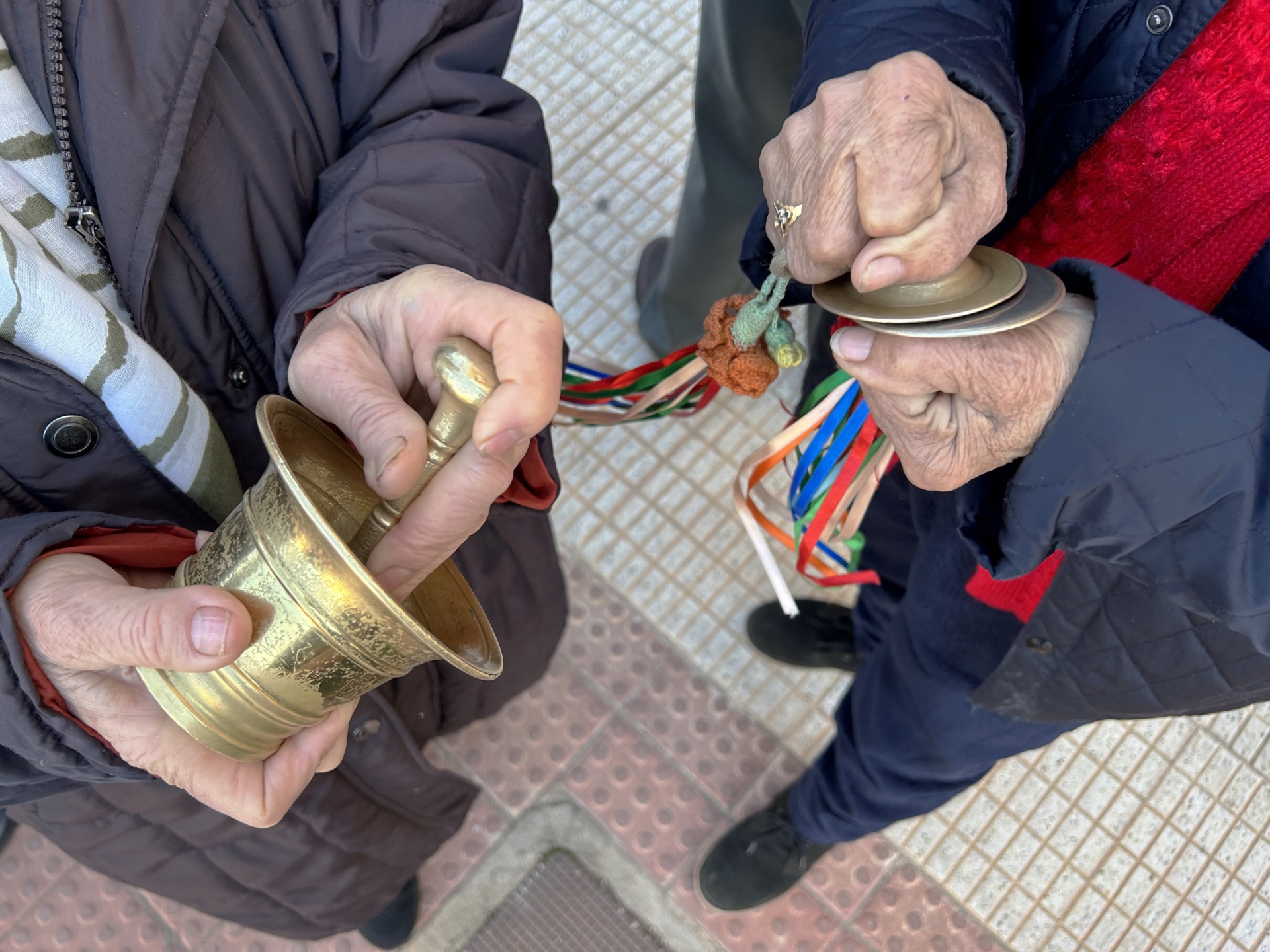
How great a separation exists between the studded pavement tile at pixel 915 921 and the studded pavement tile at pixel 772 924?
8 centimetres

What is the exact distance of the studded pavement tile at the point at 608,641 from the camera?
1.94 m

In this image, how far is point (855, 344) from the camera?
0.77 meters

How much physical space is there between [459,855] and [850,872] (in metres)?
0.82

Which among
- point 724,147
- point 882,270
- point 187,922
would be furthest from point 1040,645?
point 187,922

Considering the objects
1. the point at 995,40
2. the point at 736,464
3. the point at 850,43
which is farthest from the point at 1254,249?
the point at 736,464

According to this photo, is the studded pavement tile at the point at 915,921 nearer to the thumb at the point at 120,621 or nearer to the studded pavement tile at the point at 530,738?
the studded pavement tile at the point at 530,738

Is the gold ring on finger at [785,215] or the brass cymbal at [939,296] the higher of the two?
the gold ring on finger at [785,215]

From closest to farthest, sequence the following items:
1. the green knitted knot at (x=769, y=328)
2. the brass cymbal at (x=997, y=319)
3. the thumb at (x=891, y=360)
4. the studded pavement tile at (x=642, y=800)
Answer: the brass cymbal at (x=997, y=319) → the thumb at (x=891, y=360) → the green knitted knot at (x=769, y=328) → the studded pavement tile at (x=642, y=800)

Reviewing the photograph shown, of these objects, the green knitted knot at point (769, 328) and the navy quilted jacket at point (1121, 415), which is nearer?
the navy quilted jacket at point (1121, 415)

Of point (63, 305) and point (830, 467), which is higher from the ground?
point (63, 305)

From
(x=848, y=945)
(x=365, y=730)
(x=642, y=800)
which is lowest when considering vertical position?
(x=848, y=945)

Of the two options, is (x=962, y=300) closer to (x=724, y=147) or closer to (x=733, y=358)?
(x=733, y=358)

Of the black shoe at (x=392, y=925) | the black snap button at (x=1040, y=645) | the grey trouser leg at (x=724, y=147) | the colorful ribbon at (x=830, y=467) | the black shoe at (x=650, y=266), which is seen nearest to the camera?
the black snap button at (x=1040, y=645)

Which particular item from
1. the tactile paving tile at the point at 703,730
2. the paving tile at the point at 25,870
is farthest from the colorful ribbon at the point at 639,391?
the paving tile at the point at 25,870
